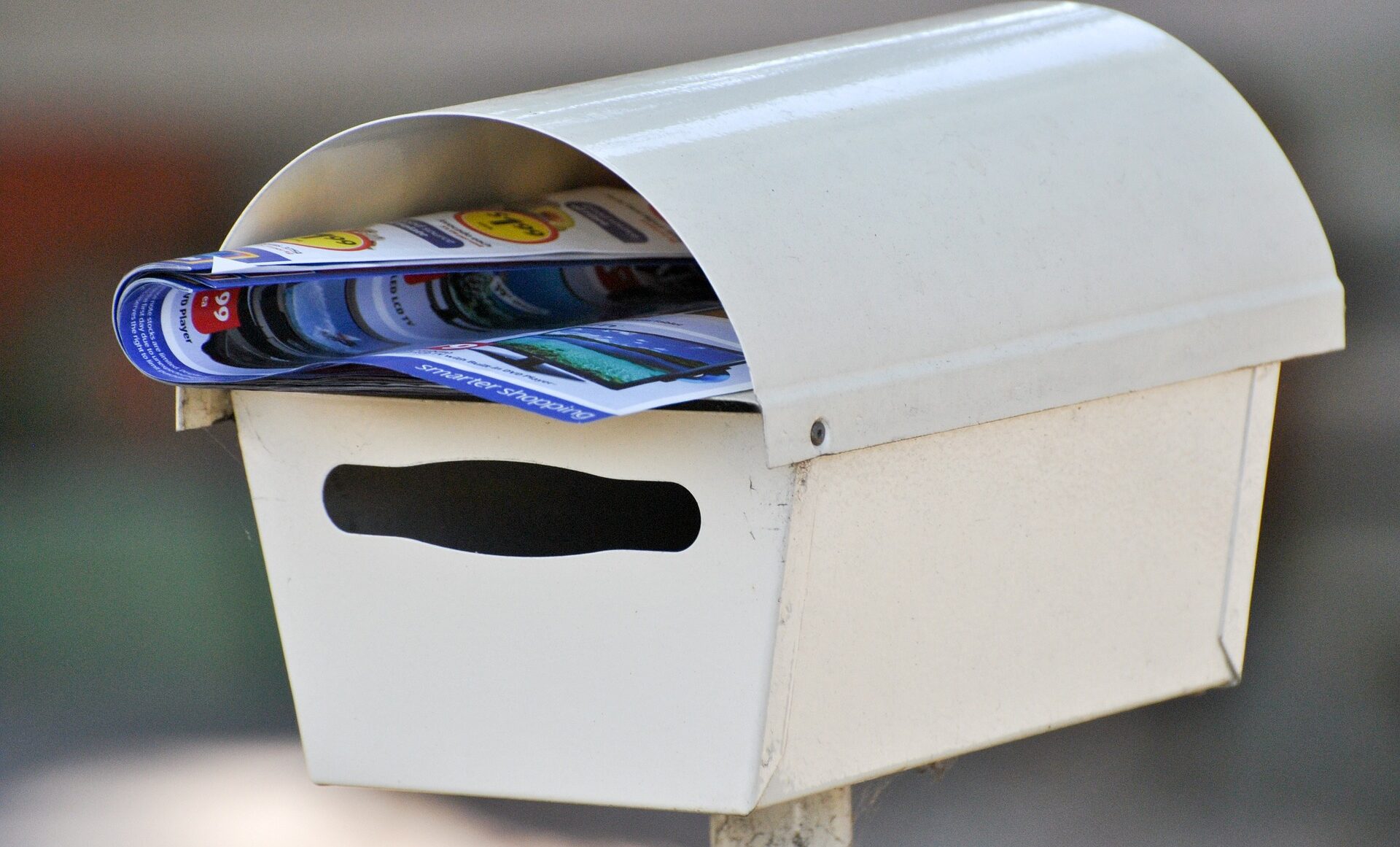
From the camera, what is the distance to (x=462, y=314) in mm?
A: 898

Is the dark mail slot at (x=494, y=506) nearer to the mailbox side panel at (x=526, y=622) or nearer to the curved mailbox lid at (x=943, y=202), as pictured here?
the mailbox side panel at (x=526, y=622)

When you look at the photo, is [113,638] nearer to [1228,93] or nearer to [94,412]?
[94,412]

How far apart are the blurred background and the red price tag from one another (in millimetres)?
545

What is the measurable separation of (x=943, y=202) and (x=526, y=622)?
1.02 ft

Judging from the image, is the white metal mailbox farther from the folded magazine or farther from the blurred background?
the blurred background

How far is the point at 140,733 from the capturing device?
2.08m

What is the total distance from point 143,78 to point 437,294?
1.25m

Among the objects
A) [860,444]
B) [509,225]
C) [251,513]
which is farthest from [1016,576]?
[251,513]

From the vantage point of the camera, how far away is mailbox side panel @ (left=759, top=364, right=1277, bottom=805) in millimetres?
690

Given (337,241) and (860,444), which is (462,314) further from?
(860,444)

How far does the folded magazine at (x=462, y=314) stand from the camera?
0.66 meters

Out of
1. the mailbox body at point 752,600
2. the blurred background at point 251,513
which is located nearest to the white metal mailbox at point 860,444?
the mailbox body at point 752,600

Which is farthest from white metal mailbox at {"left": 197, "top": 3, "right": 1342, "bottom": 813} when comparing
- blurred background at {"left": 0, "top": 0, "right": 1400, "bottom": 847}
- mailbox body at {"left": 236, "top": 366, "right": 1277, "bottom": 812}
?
blurred background at {"left": 0, "top": 0, "right": 1400, "bottom": 847}

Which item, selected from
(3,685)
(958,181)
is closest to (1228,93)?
(958,181)
